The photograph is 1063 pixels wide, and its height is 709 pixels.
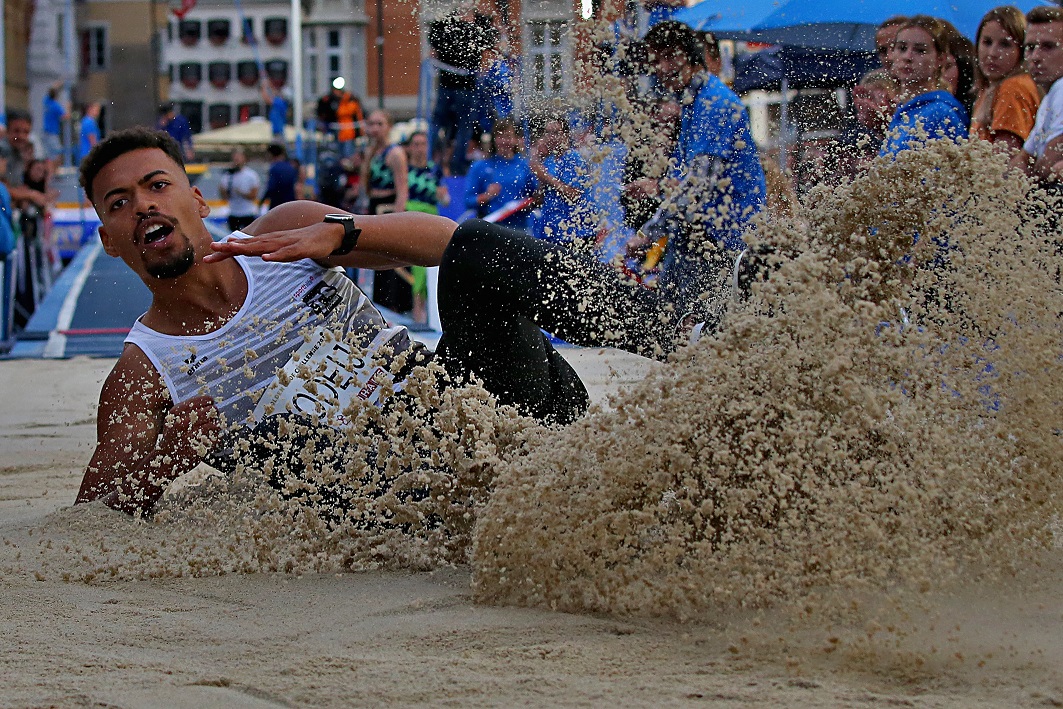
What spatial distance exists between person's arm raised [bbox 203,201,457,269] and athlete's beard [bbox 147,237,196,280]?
68 mm

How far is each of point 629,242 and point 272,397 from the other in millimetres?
1059

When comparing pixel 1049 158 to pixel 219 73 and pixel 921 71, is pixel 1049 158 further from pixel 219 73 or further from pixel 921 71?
pixel 219 73

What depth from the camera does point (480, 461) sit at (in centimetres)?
244

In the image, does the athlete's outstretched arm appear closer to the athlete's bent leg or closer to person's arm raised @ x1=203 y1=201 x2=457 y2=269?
person's arm raised @ x1=203 y1=201 x2=457 y2=269

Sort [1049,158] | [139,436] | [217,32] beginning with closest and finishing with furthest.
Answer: [139,436]
[1049,158]
[217,32]

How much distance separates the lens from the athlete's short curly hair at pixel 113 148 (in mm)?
3000

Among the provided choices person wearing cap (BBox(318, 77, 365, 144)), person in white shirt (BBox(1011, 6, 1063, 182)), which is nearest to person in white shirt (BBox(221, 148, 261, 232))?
person wearing cap (BBox(318, 77, 365, 144))

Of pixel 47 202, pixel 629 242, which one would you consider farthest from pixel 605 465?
pixel 47 202

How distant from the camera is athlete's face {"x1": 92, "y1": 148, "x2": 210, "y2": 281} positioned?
2.92 metres

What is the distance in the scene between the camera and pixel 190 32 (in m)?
45.2

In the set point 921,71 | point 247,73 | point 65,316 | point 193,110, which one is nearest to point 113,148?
point 921,71

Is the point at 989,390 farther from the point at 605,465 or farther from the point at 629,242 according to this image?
the point at 629,242

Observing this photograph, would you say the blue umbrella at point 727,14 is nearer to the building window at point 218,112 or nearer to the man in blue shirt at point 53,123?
the man in blue shirt at point 53,123

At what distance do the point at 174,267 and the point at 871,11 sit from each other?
16.9ft
